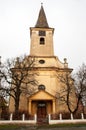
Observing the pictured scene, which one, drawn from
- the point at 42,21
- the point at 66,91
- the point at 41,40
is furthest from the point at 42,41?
the point at 66,91

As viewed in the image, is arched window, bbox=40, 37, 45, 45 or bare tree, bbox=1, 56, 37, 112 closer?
bare tree, bbox=1, 56, 37, 112

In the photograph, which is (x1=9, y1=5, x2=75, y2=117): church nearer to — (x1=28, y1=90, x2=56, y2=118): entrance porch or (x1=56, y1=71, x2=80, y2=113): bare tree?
(x1=28, y1=90, x2=56, y2=118): entrance porch

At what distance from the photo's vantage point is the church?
36375 mm

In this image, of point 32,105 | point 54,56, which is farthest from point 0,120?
point 54,56

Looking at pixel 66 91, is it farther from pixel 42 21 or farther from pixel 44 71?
pixel 42 21

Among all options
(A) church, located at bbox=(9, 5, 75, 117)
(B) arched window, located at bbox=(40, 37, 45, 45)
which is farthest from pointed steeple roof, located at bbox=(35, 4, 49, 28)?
(B) arched window, located at bbox=(40, 37, 45, 45)

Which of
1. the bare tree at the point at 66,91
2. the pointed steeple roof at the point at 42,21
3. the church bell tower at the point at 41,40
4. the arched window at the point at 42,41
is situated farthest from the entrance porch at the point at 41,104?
the pointed steeple roof at the point at 42,21

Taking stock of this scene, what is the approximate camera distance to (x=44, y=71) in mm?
39906

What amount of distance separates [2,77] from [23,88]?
3.47 m

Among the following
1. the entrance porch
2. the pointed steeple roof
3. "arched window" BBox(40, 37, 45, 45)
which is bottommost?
the entrance porch

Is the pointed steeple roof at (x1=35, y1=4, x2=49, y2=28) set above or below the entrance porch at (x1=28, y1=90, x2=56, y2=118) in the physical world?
above

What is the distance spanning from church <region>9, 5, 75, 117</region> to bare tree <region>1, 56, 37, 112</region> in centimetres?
155

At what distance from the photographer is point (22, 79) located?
113ft

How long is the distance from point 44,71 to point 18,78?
6139mm
